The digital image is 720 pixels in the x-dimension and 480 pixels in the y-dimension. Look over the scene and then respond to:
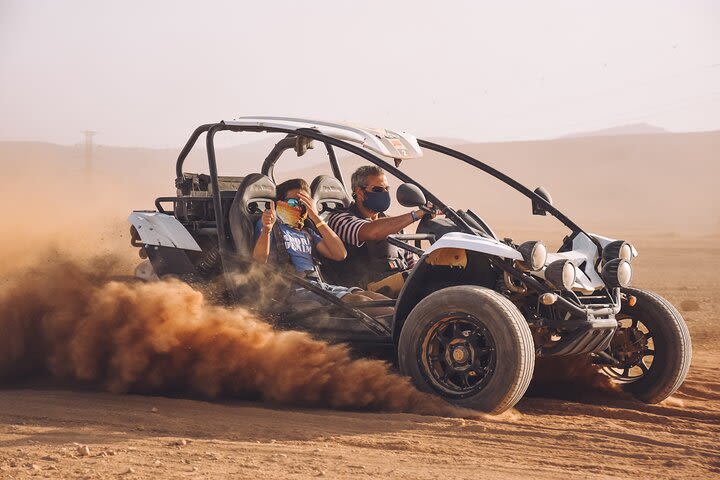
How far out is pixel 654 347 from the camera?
7.63 meters

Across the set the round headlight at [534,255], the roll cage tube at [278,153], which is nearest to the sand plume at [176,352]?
the round headlight at [534,255]

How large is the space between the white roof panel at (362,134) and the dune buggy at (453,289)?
0.4 inches

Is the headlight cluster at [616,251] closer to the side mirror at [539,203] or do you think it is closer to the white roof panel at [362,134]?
the side mirror at [539,203]

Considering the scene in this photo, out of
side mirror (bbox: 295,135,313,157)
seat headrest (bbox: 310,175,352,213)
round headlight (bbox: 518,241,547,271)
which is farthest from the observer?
seat headrest (bbox: 310,175,352,213)

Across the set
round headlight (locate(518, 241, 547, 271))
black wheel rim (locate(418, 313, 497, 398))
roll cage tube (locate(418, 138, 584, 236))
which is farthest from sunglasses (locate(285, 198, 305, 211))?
round headlight (locate(518, 241, 547, 271))

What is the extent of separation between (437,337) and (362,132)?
5.21 feet

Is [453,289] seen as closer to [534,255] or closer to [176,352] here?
[534,255]

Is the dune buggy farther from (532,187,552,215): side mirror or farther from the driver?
the driver

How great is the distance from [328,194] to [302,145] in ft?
2.50

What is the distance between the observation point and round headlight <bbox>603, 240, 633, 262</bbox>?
718 centimetres

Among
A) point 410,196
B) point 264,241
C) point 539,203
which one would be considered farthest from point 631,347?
point 264,241

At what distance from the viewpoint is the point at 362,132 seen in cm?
745

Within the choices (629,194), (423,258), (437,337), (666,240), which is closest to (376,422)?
(437,337)

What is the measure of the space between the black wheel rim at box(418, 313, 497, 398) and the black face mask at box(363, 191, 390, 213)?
1.65m
